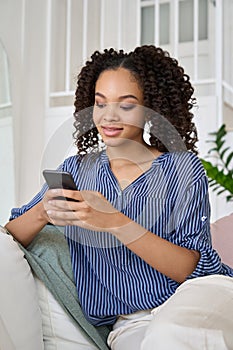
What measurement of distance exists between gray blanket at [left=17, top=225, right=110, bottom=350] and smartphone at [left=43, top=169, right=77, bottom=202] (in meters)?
0.19

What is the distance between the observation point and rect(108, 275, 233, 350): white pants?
3.00 feet

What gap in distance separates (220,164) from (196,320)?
7.42ft

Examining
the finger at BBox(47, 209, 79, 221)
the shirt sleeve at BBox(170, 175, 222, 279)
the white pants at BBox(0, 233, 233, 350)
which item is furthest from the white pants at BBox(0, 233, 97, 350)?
the shirt sleeve at BBox(170, 175, 222, 279)

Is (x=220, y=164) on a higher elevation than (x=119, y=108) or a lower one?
lower

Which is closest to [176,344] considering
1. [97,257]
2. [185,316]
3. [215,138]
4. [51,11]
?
[185,316]

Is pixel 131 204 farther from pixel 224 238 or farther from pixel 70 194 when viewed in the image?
pixel 224 238

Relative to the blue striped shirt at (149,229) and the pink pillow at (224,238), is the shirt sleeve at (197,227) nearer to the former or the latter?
the blue striped shirt at (149,229)

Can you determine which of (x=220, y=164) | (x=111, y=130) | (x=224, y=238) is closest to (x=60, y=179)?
(x=111, y=130)

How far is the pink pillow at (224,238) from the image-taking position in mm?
1657

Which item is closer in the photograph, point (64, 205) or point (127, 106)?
point (64, 205)

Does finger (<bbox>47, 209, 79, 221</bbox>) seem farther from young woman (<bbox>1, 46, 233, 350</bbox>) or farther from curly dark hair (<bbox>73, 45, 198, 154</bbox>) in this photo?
curly dark hair (<bbox>73, 45, 198, 154</bbox>)

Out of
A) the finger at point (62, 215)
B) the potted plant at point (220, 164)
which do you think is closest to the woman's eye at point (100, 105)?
the finger at point (62, 215)

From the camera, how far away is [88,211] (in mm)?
1212

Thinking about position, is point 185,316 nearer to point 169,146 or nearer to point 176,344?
point 176,344
